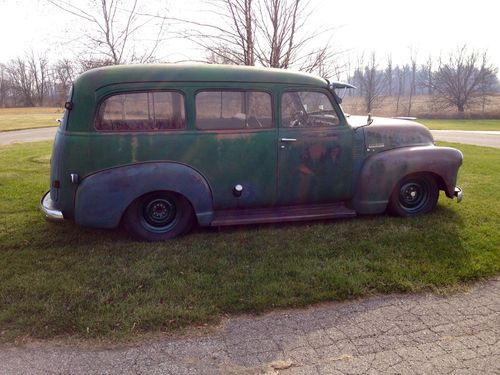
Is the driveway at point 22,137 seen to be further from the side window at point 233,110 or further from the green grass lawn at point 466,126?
the green grass lawn at point 466,126

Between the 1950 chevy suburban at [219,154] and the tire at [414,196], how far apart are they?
19 millimetres

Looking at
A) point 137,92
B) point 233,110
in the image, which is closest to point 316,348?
point 233,110

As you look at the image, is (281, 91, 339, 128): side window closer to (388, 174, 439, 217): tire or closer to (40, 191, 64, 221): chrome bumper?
(388, 174, 439, 217): tire

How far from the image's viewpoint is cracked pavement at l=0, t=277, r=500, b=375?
252 centimetres

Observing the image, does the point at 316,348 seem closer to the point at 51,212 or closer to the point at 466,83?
the point at 51,212

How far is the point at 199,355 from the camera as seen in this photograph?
2.64 meters

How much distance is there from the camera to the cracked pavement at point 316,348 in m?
2.52

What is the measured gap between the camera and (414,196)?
5.40 meters

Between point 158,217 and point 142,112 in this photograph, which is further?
point 158,217

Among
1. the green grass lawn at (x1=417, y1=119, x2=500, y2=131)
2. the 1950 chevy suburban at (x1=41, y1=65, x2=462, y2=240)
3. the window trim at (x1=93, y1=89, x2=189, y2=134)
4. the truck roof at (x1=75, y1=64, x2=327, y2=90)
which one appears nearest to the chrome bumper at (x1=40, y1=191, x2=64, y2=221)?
the 1950 chevy suburban at (x1=41, y1=65, x2=462, y2=240)

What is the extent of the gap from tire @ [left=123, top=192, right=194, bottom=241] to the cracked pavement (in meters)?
1.87

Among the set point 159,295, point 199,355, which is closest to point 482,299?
point 199,355

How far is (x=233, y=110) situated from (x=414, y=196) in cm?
290

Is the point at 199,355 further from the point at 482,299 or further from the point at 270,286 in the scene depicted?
the point at 482,299
